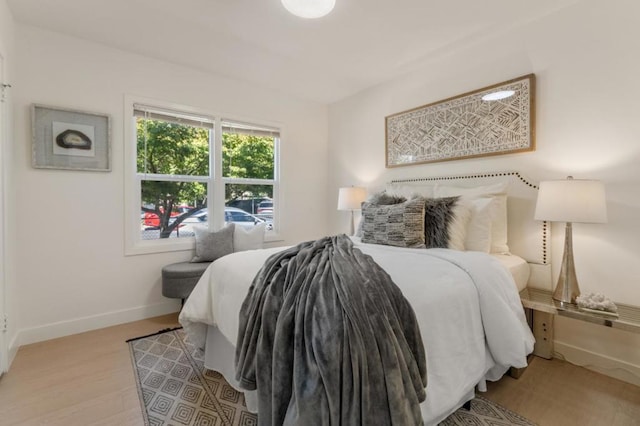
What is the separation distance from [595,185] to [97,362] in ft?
11.3

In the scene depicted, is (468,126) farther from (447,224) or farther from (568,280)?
(568,280)

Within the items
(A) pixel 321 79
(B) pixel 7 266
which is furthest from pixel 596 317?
(B) pixel 7 266

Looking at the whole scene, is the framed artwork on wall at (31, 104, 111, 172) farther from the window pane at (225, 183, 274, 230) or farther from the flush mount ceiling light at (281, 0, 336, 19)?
the flush mount ceiling light at (281, 0, 336, 19)

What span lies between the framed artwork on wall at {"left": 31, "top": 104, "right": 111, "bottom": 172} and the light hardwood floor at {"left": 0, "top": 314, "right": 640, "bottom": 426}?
1502 millimetres

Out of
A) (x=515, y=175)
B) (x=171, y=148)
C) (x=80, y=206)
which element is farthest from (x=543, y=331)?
(x=80, y=206)

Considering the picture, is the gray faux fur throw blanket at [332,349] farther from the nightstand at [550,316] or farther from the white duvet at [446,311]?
the nightstand at [550,316]

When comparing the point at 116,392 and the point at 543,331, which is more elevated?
the point at 543,331

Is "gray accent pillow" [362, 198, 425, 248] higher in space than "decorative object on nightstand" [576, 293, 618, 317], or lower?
higher

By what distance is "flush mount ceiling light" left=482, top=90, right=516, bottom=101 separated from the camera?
2.42m

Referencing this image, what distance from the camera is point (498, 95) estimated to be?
8.17 ft

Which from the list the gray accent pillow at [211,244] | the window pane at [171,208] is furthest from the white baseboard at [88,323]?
the window pane at [171,208]

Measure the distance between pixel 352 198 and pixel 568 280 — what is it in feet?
6.86

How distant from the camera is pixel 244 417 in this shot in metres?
1.56

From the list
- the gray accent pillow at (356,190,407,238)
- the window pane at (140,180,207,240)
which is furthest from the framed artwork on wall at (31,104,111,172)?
the gray accent pillow at (356,190,407,238)
